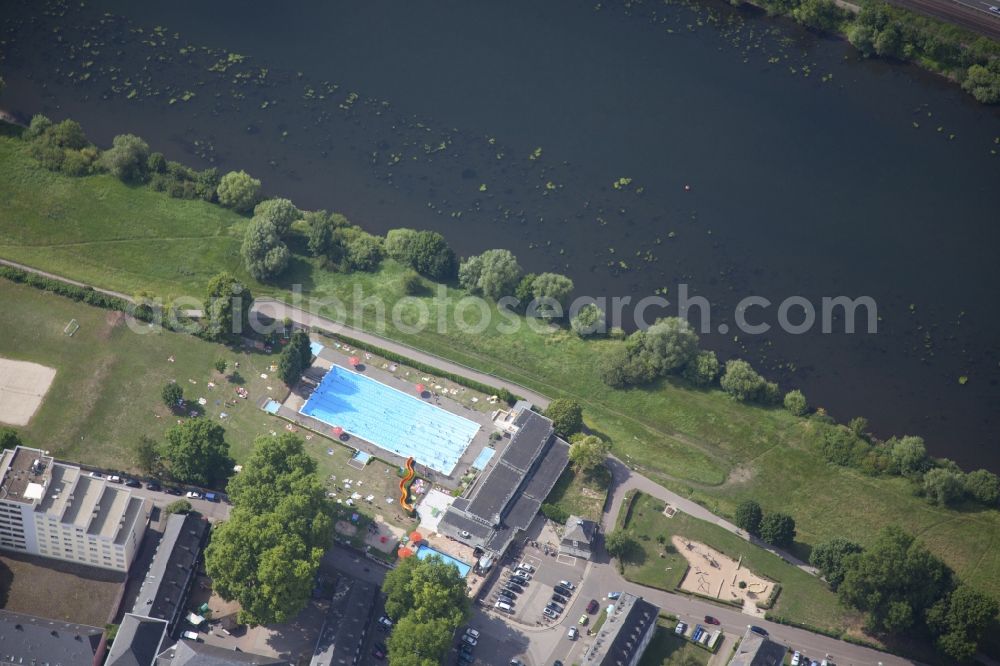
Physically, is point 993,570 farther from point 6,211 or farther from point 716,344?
point 6,211

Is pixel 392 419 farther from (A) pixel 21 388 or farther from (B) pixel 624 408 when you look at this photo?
(A) pixel 21 388

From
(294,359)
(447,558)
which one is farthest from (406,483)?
(294,359)

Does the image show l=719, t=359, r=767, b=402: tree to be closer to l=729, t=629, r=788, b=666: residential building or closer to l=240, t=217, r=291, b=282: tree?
l=729, t=629, r=788, b=666: residential building

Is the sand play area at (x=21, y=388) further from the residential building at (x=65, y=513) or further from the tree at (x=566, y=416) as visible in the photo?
the tree at (x=566, y=416)

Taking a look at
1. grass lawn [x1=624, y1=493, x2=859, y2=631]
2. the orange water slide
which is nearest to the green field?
grass lawn [x1=624, y1=493, x2=859, y2=631]

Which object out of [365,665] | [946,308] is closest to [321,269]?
[365,665]
